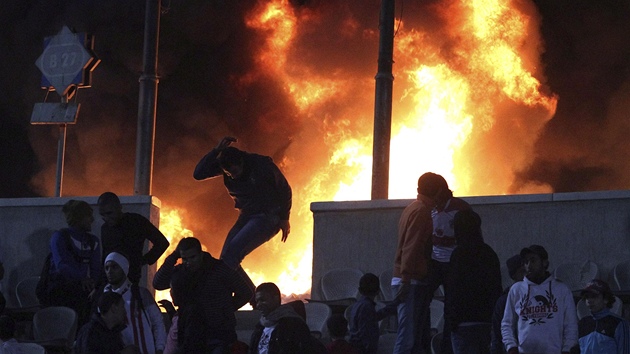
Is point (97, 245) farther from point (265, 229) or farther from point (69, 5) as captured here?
point (69, 5)

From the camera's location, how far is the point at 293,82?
24.4 metres

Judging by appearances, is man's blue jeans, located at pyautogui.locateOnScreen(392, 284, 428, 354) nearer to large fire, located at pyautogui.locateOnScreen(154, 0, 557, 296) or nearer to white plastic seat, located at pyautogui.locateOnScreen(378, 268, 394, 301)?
white plastic seat, located at pyautogui.locateOnScreen(378, 268, 394, 301)

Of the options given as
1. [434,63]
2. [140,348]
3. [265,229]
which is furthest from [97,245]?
[434,63]

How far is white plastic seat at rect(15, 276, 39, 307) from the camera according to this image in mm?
13547

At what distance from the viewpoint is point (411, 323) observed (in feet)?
31.4

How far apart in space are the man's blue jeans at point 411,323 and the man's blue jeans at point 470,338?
553 mm

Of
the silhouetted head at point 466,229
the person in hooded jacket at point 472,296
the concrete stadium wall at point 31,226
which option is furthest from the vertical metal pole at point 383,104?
the person in hooded jacket at point 472,296

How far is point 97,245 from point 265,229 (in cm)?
162

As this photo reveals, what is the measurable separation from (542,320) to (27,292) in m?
7.04

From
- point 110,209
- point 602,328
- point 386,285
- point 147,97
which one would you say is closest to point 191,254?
point 110,209

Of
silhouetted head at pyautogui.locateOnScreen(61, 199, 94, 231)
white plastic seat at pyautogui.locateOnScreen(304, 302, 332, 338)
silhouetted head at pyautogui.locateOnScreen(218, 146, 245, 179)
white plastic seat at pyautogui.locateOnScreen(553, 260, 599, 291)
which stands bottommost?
white plastic seat at pyautogui.locateOnScreen(304, 302, 332, 338)

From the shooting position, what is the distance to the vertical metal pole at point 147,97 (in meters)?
18.2

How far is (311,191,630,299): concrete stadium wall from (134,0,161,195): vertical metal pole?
5.03 m

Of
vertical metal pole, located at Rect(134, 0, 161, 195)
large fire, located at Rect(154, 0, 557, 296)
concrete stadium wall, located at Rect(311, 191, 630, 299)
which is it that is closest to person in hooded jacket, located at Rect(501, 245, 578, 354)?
concrete stadium wall, located at Rect(311, 191, 630, 299)
